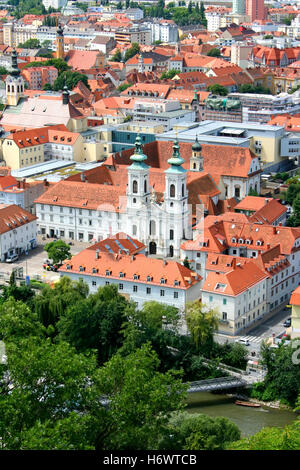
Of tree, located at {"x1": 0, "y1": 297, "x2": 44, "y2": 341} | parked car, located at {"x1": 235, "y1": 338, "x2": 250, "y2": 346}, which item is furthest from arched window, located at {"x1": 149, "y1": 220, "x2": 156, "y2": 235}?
tree, located at {"x1": 0, "y1": 297, "x2": 44, "y2": 341}

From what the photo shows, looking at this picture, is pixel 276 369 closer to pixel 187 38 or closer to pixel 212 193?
pixel 212 193

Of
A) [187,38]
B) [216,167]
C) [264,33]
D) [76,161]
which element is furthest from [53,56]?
[216,167]

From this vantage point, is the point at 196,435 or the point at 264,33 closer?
the point at 196,435

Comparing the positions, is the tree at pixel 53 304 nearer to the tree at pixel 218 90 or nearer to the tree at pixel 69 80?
the tree at pixel 218 90

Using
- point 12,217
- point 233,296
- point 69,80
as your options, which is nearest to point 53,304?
point 233,296

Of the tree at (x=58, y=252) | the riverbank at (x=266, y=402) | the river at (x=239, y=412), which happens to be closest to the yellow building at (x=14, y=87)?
the tree at (x=58, y=252)

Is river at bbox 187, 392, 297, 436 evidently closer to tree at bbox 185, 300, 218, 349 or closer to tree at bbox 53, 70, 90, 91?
tree at bbox 185, 300, 218, 349

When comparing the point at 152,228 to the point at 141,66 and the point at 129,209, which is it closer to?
the point at 129,209
